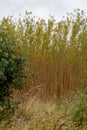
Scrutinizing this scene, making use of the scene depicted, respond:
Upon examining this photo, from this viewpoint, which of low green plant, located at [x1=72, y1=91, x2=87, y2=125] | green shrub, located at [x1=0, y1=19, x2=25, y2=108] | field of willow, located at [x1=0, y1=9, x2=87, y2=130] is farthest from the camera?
field of willow, located at [x1=0, y1=9, x2=87, y2=130]

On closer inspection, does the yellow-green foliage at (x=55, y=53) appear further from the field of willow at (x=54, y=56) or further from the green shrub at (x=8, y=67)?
the green shrub at (x=8, y=67)

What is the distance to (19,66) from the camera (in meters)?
8.79

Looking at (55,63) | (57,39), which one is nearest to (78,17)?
(57,39)

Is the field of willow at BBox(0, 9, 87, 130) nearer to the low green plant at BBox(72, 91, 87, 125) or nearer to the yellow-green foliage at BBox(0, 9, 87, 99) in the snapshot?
the yellow-green foliage at BBox(0, 9, 87, 99)

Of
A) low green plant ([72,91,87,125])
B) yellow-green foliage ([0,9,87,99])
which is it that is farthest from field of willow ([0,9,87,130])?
low green plant ([72,91,87,125])

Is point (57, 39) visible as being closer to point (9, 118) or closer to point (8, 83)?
point (8, 83)

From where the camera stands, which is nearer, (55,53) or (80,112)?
(80,112)

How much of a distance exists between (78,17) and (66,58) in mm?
1605

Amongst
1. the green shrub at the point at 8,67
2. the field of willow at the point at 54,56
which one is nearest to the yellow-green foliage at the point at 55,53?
the field of willow at the point at 54,56

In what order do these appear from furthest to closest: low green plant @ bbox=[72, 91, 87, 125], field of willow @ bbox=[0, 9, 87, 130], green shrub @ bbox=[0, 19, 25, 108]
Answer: field of willow @ bbox=[0, 9, 87, 130] → green shrub @ bbox=[0, 19, 25, 108] → low green plant @ bbox=[72, 91, 87, 125]

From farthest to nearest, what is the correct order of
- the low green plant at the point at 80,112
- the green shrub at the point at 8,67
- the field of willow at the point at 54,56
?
1. the field of willow at the point at 54,56
2. the green shrub at the point at 8,67
3. the low green plant at the point at 80,112

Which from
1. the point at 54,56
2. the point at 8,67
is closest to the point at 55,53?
the point at 54,56

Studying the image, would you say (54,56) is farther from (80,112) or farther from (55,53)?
(80,112)

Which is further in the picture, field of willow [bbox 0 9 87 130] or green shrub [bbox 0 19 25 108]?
field of willow [bbox 0 9 87 130]
